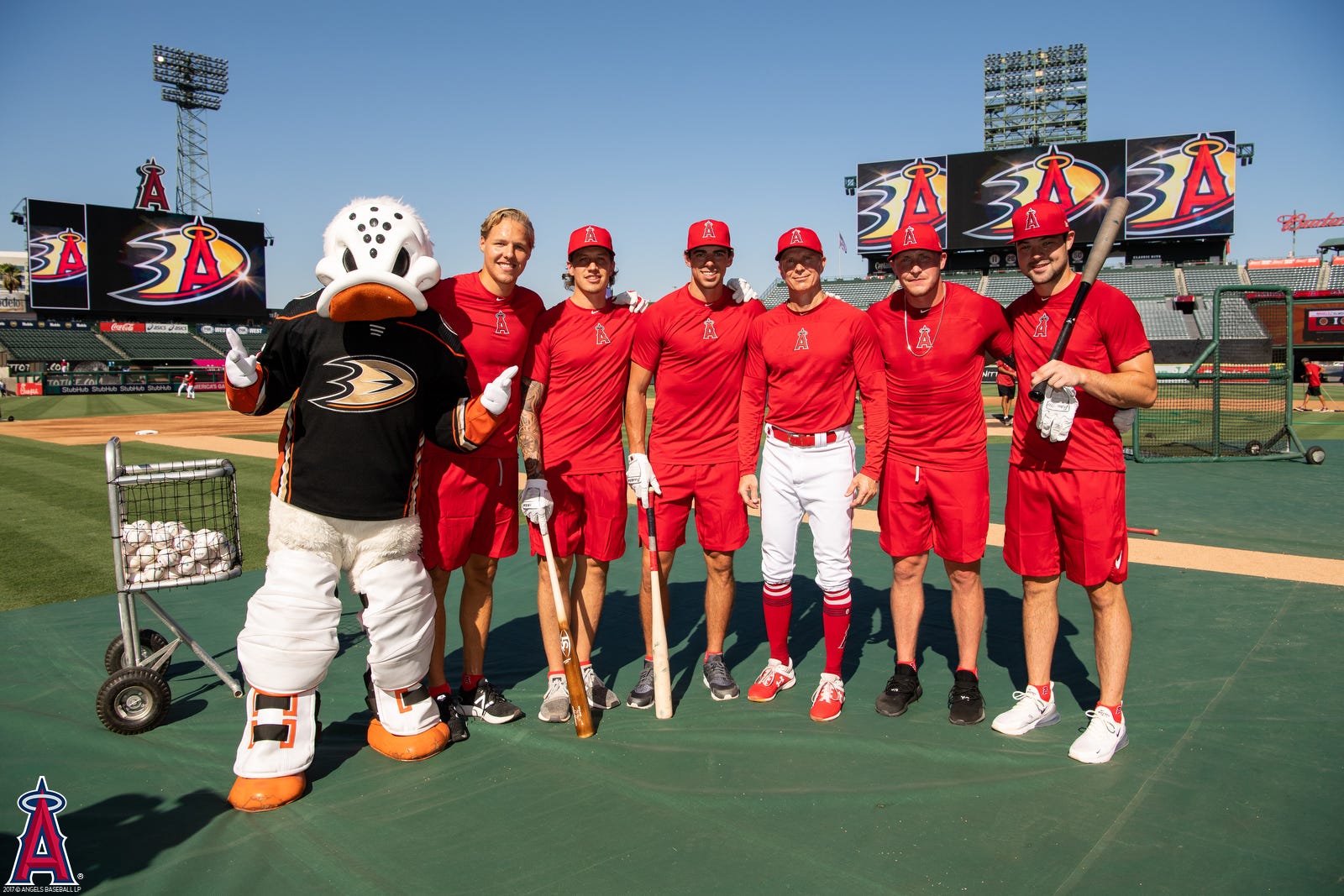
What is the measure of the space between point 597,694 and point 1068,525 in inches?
93.1

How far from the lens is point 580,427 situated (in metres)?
4.20

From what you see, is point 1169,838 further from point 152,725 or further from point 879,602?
point 152,725

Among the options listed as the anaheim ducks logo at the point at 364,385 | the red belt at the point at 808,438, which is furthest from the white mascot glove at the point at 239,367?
the red belt at the point at 808,438

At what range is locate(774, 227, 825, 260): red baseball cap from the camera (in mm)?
4117

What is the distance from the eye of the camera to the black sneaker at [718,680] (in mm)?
4191

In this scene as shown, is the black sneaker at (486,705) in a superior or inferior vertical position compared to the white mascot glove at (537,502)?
inferior

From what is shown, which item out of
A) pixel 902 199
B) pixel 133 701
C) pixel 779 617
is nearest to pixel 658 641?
pixel 779 617

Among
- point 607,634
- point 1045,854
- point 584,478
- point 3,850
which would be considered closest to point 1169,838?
point 1045,854

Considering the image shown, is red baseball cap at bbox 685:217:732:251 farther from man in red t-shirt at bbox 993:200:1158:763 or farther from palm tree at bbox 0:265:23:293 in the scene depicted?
palm tree at bbox 0:265:23:293

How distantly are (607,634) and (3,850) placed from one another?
122 inches

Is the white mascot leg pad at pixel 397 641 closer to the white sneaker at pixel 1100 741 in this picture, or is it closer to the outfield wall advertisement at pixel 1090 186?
the white sneaker at pixel 1100 741

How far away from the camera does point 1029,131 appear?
56.6m

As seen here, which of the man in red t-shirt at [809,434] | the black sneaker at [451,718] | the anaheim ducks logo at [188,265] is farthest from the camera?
the anaheim ducks logo at [188,265]

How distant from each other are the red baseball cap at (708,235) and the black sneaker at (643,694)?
7.10 ft
